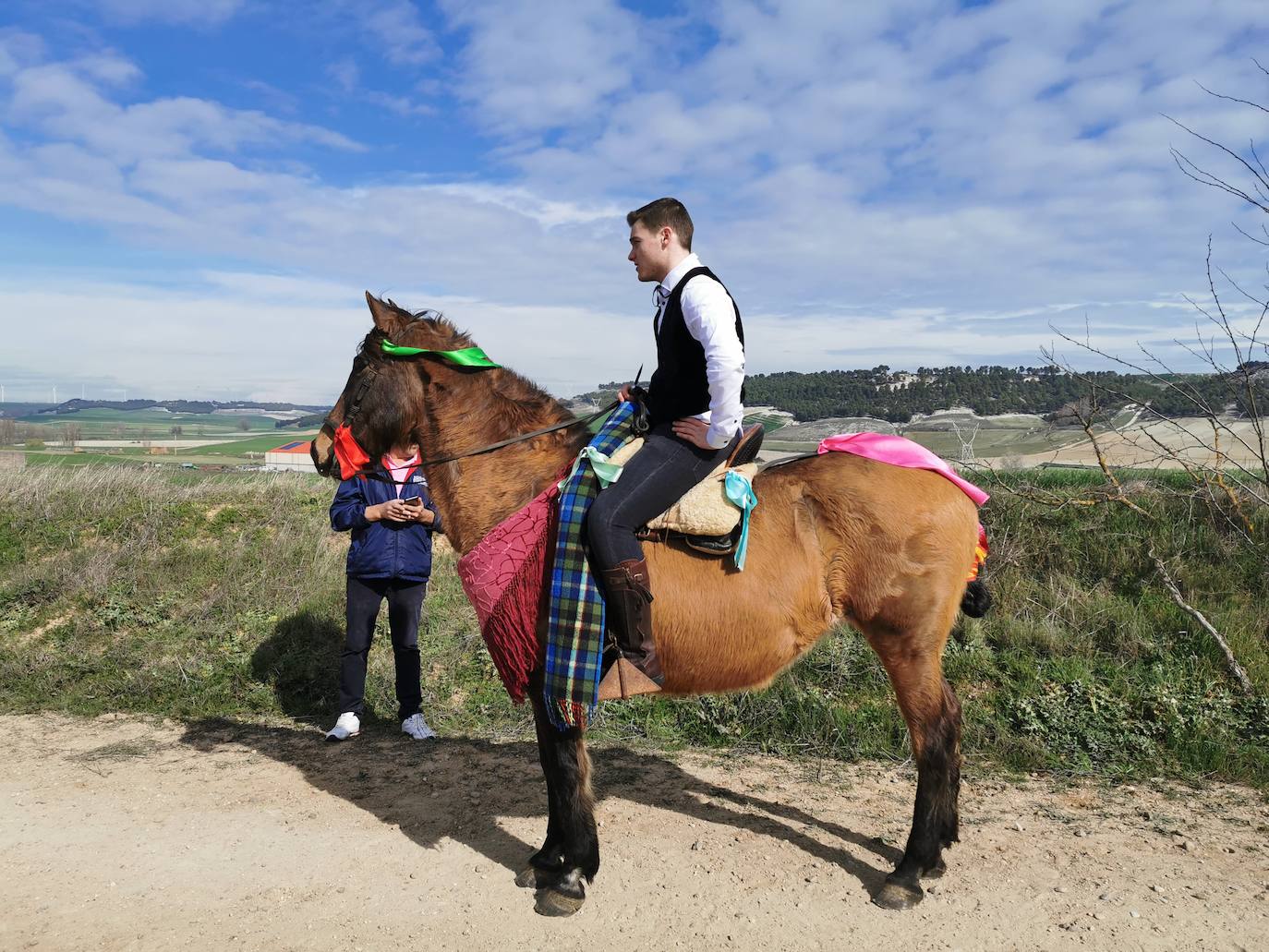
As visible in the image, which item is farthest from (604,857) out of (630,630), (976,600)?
(976,600)

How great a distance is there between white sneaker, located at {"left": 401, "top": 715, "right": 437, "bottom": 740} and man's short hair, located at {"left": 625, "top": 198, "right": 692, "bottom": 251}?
163 inches

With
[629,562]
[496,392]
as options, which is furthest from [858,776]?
[496,392]

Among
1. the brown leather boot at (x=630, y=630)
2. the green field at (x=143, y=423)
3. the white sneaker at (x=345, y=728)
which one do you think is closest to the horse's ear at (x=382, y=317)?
the brown leather boot at (x=630, y=630)

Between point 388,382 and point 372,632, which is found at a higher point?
point 388,382

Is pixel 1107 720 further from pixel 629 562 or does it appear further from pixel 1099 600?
pixel 629 562

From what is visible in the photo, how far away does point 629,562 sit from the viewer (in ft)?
11.8

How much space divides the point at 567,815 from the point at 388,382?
2364mm

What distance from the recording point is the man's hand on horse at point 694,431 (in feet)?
12.0

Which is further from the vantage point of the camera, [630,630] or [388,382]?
[388,382]

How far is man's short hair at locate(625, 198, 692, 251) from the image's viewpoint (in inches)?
145

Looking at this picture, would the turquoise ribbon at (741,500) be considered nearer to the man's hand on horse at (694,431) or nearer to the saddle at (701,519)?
the saddle at (701,519)

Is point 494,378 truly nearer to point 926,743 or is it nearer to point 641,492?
point 641,492

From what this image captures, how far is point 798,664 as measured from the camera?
6.35 m

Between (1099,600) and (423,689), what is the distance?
574cm
